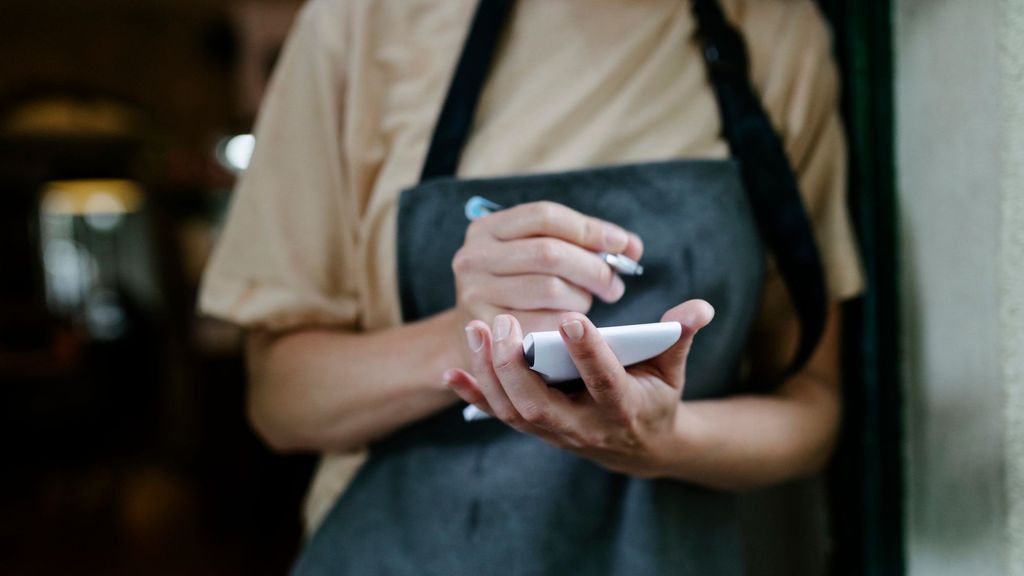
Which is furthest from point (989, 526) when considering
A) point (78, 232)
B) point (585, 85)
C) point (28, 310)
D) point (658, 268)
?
point (78, 232)

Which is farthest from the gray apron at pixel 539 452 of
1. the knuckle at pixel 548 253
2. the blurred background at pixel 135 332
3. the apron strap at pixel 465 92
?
the blurred background at pixel 135 332

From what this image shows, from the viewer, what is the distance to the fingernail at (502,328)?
369mm

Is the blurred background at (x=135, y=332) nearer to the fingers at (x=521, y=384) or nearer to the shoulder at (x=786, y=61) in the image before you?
the shoulder at (x=786, y=61)

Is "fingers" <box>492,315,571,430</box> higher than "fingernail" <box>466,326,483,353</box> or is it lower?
lower

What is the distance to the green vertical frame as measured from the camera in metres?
0.71

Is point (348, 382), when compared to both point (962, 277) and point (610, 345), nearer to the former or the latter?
point (610, 345)

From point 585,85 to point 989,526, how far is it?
423 mm

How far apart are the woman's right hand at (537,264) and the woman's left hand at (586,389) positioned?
0.05m

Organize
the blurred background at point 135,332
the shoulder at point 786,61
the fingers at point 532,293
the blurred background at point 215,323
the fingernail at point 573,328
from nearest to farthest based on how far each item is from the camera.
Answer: the fingernail at point 573,328, the fingers at point 532,293, the blurred background at point 215,323, the shoulder at point 786,61, the blurred background at point 135,332

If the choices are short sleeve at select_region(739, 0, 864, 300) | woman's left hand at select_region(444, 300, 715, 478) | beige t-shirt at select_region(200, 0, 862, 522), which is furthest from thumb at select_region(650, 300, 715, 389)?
short sleeve at select_region(739, 0, 864, 300)

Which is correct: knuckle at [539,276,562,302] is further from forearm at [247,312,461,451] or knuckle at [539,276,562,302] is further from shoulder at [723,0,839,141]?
shoulder at [723,0,839,141]

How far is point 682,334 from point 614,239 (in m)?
0.10

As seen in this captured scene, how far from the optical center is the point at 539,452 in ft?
1.93

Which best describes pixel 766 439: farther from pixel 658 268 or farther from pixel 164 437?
pixel 164 437
